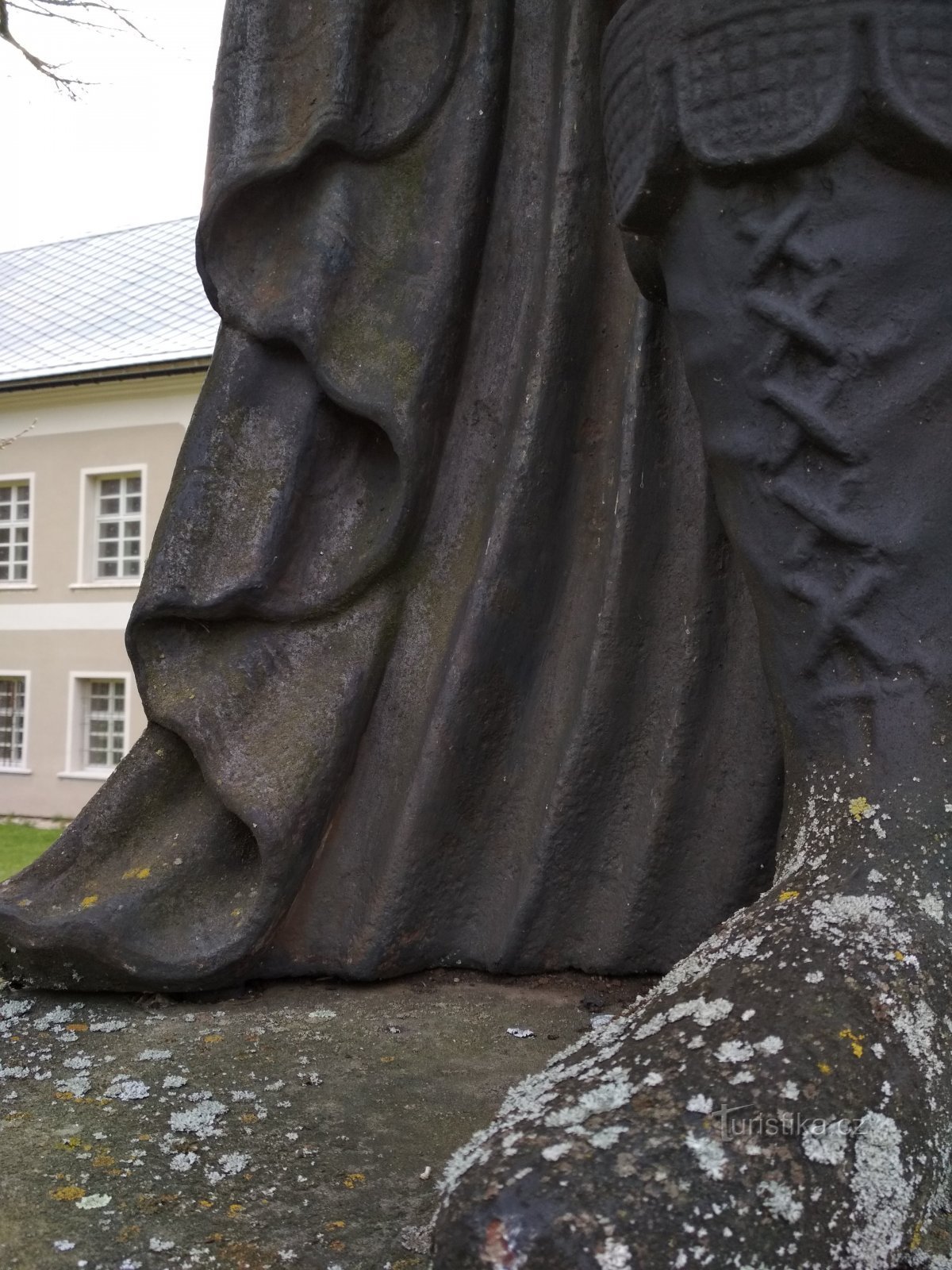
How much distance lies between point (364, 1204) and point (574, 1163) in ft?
1.04

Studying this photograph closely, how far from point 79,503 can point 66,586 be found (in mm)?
1009

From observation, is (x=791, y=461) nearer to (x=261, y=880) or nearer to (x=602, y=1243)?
(x=602, y=1243)

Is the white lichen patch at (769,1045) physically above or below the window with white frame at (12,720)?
above

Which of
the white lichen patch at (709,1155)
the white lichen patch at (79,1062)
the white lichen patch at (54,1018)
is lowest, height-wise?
the white lichen patch at (54,1018)

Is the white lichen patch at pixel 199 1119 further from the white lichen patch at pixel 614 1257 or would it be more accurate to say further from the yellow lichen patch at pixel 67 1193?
the white lichen patch at pixel 614 1257

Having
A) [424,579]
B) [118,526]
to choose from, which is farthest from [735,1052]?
[118,526]

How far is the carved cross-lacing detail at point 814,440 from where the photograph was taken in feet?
3.80

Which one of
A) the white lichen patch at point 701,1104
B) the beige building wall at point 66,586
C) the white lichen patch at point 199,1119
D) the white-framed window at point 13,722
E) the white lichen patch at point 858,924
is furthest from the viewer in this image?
the white-framed window at point 13,722

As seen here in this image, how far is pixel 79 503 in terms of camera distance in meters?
15.2

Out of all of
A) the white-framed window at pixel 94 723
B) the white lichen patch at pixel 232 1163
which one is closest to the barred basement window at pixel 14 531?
the white-framed window at pixel 94 723

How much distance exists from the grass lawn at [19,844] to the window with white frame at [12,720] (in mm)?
1303

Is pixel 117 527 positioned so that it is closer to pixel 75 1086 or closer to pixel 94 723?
pixel 94 723

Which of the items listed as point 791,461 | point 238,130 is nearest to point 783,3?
point 791,461

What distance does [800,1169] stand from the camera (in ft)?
2.87
